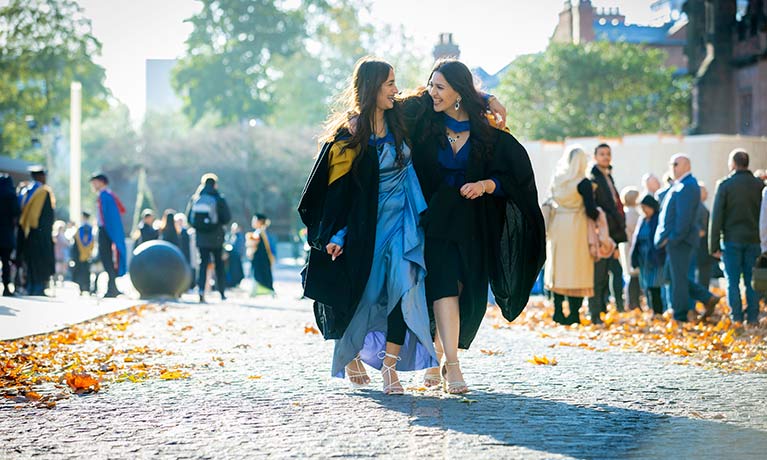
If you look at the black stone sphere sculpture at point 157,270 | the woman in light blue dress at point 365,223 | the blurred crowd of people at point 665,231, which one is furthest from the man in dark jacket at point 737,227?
the black stone sphere sculpture at point 157,270

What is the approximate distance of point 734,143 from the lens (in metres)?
25.5

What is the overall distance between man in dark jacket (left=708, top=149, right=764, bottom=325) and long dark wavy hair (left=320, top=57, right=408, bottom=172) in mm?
7118

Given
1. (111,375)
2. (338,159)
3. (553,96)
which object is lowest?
(111,375)

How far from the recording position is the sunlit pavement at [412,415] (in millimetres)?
6102

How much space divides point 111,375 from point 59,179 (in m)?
70.8

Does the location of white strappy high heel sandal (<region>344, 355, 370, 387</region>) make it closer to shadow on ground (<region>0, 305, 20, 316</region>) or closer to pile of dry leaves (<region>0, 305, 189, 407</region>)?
pile of dry leaves (<region>0, 305, 189, 407</region>)

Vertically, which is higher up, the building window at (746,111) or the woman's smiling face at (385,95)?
the building window at (746,111)

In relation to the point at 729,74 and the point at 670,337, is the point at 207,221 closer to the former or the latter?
the point at 670,337

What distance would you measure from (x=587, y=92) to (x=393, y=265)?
154ft

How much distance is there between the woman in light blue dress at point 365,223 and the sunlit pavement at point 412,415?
41 centimetres

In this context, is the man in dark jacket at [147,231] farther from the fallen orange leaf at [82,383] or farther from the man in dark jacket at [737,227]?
the fallen orange leaf at [82,383]

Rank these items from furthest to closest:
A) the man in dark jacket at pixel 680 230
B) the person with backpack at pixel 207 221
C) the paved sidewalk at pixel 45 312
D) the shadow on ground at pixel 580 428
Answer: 1. the person with backpack at pixel 207 221
2. the man in dark jacket at pixel 680 230
3. the paved sidewalk at pixel 45 312
4. the shadow on ground at pixel 580 428

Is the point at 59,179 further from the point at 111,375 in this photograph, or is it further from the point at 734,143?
the point at 111,375

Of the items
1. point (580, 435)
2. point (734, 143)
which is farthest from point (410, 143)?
point (734, 143)
